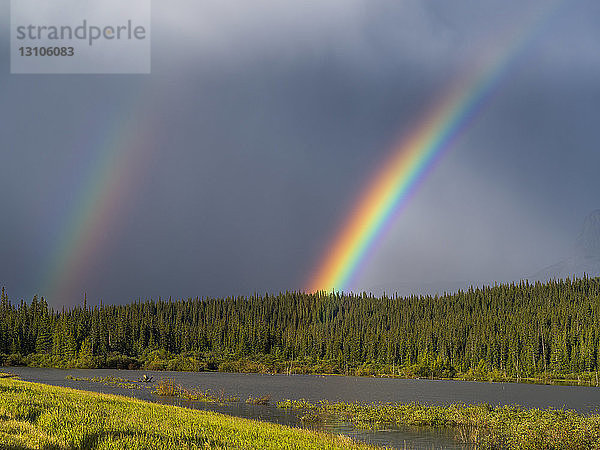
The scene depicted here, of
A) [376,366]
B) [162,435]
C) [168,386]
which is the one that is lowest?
[376,366]

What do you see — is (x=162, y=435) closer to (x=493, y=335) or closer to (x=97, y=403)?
(x=97, y=403)

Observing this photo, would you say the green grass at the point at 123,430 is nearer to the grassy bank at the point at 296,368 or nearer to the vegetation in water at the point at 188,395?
the vegetation in water at the point at 188,395

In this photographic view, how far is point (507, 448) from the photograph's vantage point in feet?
139

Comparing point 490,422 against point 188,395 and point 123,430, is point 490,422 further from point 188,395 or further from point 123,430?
point 188,395

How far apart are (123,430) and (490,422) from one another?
3198 cm

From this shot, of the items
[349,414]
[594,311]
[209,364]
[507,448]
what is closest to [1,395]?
[349,414]

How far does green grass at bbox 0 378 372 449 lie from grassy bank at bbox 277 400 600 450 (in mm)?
12942

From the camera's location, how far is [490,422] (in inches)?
2030

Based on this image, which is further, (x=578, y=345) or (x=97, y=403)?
(x=578, y=345)

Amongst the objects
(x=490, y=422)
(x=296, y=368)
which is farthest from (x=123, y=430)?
(x=296, y=368)

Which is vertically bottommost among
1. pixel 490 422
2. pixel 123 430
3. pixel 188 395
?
pixel 188 395

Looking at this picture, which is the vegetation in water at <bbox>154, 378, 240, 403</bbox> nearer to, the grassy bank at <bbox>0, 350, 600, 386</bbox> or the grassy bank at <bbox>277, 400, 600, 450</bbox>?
the grassy bank at <bbox>277, 400, 600, 450</bbox>

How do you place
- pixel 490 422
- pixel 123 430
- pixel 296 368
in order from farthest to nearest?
pixel 296 368, pixel 490 422, pixel 123 430

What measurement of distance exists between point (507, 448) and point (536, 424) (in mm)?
2876
